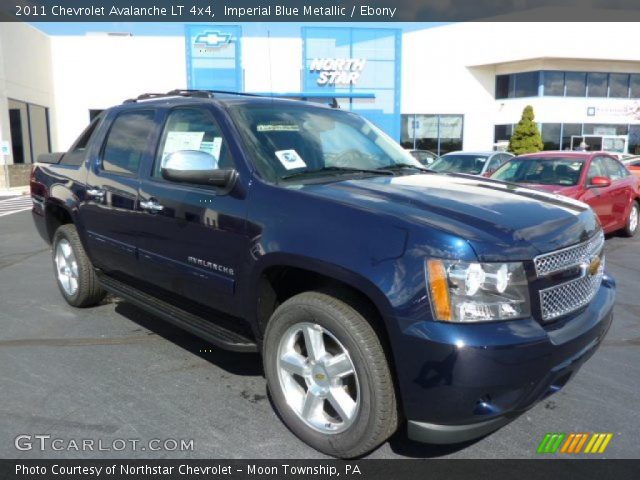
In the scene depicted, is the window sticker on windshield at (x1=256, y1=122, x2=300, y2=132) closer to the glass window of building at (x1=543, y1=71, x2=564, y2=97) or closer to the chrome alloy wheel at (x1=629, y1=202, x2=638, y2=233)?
the chrome alloy wheel at (x1=629, y1=202, x2=638, y2=233)

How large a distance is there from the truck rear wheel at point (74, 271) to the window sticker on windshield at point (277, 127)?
2350 millimetres

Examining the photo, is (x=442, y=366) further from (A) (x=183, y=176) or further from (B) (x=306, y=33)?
(B) (x=306, y=33)

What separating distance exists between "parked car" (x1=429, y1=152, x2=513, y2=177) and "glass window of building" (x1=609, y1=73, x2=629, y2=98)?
27958 mm

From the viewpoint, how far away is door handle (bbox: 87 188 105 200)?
4278mm

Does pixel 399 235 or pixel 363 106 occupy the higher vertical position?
Answer: pixel 363 106

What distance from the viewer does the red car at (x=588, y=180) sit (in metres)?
7.96

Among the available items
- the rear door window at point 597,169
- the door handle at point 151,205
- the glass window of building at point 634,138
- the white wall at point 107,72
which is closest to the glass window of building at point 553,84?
the glass window of building at point 634,138

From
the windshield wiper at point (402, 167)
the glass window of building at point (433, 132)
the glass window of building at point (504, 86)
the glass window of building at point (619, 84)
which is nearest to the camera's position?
the windshield wiper at point (402, 167)

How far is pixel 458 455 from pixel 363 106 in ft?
101

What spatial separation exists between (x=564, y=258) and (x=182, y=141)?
2.53 meters

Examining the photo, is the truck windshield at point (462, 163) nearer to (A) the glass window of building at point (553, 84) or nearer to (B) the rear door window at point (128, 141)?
(B) the rear door window at point (128, 141)

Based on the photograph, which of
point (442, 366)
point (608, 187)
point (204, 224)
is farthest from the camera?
point (608, 187)

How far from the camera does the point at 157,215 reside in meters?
3.61
